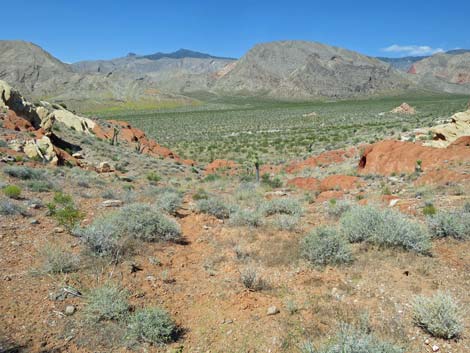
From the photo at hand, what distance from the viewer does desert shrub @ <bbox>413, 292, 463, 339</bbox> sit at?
4223 millimetres

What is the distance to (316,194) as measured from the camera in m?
14.0

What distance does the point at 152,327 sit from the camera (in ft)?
14.5

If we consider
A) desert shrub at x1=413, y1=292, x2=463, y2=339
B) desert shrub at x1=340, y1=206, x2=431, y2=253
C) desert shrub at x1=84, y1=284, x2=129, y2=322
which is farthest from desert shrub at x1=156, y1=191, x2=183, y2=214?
desert shrub at x1=413, y1=292, x2=463, y2=339

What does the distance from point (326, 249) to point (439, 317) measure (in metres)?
2.33

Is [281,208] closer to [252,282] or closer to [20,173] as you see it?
[252,282]

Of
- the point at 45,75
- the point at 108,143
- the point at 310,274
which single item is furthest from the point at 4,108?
the point at 45,75

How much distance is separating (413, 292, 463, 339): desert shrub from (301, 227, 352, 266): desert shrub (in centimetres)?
180

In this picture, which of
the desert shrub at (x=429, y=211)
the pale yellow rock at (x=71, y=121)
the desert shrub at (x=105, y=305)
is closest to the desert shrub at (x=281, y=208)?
the desert shrub at (x=429, y=211)

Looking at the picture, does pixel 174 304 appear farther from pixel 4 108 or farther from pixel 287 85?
pixel 287 85

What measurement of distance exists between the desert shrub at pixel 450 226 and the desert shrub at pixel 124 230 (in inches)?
210

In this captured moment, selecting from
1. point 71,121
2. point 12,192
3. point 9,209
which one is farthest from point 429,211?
point 71,121

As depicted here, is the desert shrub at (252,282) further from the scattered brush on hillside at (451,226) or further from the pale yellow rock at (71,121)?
the pale yellow rock at (71,121)

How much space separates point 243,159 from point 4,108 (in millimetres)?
17203

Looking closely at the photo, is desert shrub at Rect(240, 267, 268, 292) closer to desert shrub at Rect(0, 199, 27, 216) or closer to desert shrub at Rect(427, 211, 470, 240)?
desert shrub at Rect(427, 211, 470, 240)
